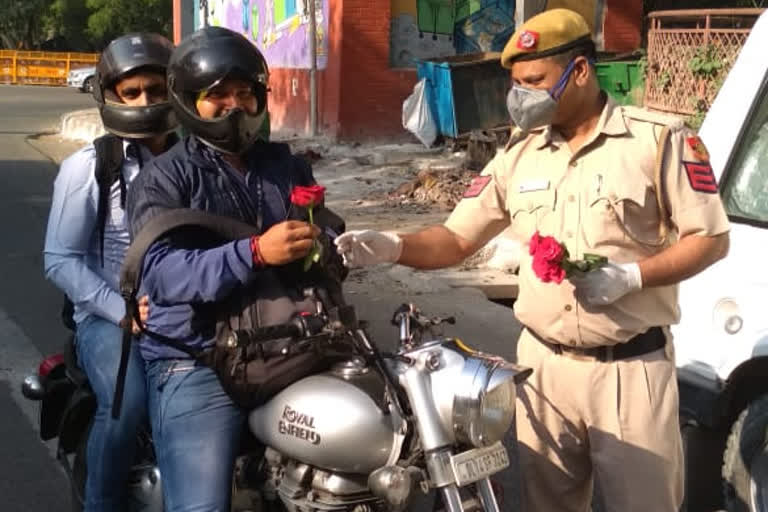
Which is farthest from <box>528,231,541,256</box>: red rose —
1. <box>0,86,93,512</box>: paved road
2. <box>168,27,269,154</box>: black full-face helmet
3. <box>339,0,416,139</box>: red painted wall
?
<box>339,0,416,139</box>: red painted wall

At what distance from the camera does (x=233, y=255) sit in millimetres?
2588

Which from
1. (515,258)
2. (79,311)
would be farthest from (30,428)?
(515,258)

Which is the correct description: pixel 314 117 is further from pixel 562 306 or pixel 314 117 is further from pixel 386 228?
pixel 562 306

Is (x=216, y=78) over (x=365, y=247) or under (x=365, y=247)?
over

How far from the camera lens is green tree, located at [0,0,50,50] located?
2147 inches

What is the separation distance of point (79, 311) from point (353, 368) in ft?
4.44

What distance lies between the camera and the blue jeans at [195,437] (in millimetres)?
2736

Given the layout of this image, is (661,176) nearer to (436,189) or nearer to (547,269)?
(547,269)

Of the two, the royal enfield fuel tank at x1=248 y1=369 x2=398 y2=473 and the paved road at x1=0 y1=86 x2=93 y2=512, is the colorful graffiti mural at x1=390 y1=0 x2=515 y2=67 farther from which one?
the royal enfield fuel tank at x1=248 y1=369 x2=398 y2=473

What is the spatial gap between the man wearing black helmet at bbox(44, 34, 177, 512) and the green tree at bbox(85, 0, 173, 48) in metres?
48.2

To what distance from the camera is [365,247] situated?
288cm

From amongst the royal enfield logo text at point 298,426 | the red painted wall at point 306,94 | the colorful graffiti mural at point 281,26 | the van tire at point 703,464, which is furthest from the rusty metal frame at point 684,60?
the royal enfield logo text at point 298,426

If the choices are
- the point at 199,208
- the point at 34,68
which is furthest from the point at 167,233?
the point at 34,68

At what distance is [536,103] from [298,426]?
3.85 feet
